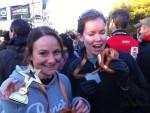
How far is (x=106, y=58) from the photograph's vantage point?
9.30ft

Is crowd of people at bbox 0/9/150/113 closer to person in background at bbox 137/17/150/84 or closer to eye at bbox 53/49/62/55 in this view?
eye at bbox 53/49/62/55

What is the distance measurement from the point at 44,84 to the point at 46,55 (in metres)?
0.20

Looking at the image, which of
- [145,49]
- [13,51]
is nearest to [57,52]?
[145,49]

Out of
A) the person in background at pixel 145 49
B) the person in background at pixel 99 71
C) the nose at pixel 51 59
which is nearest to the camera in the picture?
the nose at pixel 51 59

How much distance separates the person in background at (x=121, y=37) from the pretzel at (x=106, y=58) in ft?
5.40

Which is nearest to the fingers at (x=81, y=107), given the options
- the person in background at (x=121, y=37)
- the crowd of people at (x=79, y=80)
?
the crowd of people at (x=79, y=80)

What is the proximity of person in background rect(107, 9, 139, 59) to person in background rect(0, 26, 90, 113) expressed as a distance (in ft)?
6.03

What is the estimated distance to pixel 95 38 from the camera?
2.92 meters

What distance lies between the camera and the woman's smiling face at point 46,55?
105 inches

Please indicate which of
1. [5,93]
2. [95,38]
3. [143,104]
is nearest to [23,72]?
[5,93]

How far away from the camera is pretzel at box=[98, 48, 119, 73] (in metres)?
2.80

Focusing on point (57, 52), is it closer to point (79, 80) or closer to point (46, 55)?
point (46, 55)

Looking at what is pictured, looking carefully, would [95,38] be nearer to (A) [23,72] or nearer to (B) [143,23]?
(A) [23,72]

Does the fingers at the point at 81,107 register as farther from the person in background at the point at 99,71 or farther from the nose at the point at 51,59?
the nose at the point at 51,59
